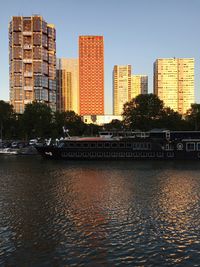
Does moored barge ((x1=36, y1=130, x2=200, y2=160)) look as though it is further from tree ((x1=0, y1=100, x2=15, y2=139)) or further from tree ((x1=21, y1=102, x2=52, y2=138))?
tree ((x1=0, y1=100, x2=15, y2=139))

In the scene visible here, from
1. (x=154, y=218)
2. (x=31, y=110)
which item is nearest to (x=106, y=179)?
(x=154, y=218)

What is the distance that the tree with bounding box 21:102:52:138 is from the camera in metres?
157

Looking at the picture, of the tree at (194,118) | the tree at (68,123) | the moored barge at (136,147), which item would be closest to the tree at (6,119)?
the tree at (68,123)

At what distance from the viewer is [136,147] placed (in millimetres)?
89125

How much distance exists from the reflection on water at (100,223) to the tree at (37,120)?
108 metres

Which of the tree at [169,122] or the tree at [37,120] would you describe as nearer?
the tree at [169,122]

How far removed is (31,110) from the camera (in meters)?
160

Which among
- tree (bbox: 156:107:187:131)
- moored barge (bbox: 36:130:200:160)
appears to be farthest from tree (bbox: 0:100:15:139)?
moored barge (bbox: 36:130:200:160)

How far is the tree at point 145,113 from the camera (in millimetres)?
144250

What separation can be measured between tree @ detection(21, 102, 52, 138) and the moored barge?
67084 mm

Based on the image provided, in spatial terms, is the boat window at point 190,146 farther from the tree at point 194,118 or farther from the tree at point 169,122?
the tree at point 194,118

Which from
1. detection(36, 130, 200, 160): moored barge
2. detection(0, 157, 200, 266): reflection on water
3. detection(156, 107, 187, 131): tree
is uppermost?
detection(156, 107, 187, 131): tree

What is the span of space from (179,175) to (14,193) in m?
28.1

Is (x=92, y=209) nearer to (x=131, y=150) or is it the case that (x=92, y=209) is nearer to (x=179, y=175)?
(x=179, y=175)
